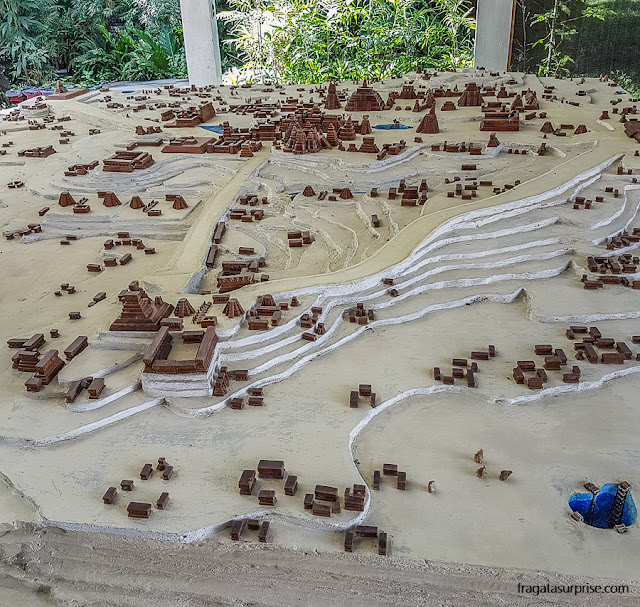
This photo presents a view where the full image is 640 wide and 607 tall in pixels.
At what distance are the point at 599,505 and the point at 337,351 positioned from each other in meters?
2.52

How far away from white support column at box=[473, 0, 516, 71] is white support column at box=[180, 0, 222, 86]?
7966 millimetres

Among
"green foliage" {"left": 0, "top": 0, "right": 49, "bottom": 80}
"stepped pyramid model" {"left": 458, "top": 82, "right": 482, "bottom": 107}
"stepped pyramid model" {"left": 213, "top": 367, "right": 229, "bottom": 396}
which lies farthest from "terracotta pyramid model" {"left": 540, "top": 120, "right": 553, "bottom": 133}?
"green foliage" {"left": 0, "top": 0, "right": 49, "bottom": 80}

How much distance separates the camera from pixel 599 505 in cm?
441

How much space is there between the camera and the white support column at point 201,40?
18.7 m

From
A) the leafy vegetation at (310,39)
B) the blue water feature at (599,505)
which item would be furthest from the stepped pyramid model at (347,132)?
the leafy vegetation at (310,39)

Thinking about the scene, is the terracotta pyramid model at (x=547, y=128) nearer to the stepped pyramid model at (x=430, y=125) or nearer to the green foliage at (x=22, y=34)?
the stepped pyramid model at (x=430, y=125)

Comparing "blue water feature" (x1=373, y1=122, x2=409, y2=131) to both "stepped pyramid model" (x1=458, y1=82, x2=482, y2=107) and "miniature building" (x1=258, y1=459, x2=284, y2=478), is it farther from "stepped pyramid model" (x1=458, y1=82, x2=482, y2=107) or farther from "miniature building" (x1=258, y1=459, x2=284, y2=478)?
"miniature building" (x1=258, y1=459, x2=284, y2=478)

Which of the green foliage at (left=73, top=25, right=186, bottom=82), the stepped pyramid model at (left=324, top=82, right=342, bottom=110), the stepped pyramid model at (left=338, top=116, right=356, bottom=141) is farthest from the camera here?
the green foliage at (left=73, top=25, right=186, bottom=82)

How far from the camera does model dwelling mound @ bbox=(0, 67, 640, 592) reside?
4.09 meters

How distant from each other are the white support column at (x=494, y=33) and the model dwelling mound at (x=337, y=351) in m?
8.88

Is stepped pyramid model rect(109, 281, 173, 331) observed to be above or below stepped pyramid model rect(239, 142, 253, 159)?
above

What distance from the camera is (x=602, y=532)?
4043mm

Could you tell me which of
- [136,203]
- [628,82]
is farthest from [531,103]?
[136,203]

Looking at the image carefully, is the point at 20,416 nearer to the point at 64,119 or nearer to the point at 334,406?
the point at 334,406
